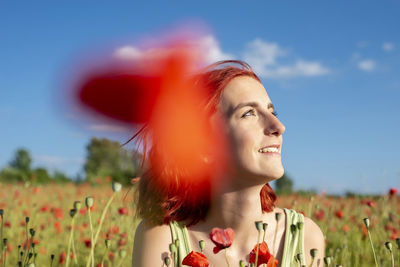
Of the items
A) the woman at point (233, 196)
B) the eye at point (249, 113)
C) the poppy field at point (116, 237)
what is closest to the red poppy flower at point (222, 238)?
the woman at point (233, 196)

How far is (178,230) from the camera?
217 centimetres

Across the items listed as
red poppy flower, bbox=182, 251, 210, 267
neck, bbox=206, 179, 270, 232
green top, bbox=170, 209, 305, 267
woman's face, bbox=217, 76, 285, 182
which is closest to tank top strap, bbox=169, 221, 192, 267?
green top, bbox=170, 209, 305, 267

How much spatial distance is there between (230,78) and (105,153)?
1722 inches

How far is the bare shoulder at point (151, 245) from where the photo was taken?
2.03m

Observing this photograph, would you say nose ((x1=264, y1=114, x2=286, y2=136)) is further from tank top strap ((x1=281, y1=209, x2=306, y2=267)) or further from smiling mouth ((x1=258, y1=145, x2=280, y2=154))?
tank top strap ((x1=281, y1=209, x2=306, y2=267))

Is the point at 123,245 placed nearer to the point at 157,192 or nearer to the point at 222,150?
the point at 157,192

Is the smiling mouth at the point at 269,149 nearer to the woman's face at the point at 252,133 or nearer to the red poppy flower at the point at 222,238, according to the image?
the woman's face at the point at 252,133

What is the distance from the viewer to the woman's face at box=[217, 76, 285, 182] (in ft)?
6.28

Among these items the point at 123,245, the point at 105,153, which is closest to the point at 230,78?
the point at 123,245

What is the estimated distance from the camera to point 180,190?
2.29 m

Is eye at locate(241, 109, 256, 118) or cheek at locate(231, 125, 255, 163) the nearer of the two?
cheek at locate(231, 125, 255, 163)

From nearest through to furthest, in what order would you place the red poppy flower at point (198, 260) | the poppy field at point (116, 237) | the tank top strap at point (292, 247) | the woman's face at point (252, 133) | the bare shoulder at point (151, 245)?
the red poppy flower at point (198, 260)
the woman's face at point (252, 133)
the bare shoulder at point (151, 245)
the tank top strap at point (292, 247)
the poppy field at point (116, 237)

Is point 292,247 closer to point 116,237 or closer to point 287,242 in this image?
point 287,242

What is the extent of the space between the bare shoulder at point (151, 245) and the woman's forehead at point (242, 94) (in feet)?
2.43
